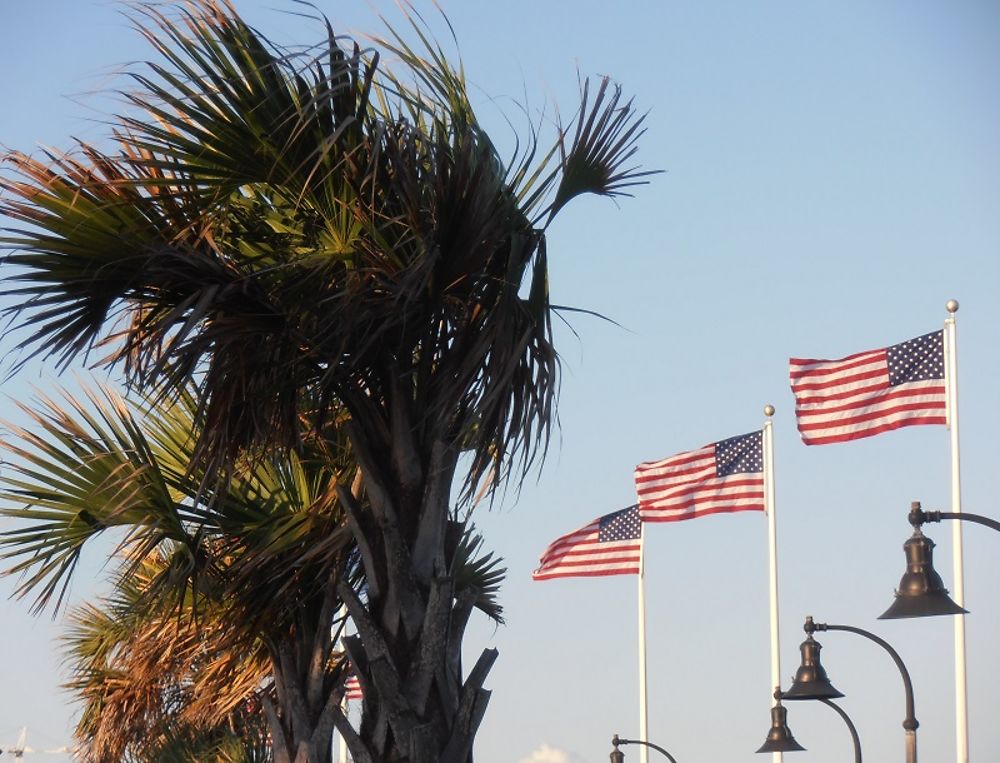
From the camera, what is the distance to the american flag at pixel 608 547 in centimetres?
2355

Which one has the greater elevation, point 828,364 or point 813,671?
point 828,364

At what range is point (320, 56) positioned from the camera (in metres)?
6.57

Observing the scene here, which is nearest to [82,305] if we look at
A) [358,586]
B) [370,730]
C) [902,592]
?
[370,730]

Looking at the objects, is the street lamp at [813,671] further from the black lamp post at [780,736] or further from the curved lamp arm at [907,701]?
the black lamp post at [780,736]

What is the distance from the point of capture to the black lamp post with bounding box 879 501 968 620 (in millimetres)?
9664

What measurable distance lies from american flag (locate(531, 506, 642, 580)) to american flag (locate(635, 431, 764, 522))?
69.9 inches

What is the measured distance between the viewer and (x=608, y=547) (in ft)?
77.7

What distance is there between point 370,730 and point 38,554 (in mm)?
2145

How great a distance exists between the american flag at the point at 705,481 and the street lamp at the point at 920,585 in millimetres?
11394

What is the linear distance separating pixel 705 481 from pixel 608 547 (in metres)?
2.62

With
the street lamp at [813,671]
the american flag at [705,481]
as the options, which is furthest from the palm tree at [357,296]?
the american flag at [705,481]

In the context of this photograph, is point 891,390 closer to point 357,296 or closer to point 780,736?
point 780,736

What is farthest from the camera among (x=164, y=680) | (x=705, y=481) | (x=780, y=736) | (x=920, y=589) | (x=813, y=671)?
(x=705, y=481)

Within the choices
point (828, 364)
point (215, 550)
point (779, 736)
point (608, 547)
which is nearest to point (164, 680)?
point (215, 550)
